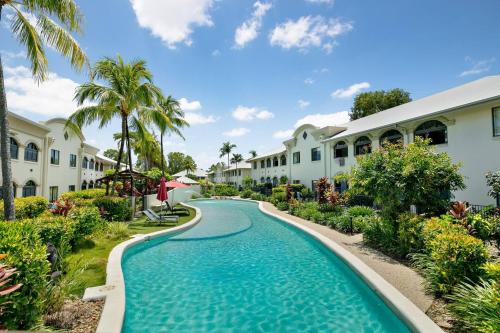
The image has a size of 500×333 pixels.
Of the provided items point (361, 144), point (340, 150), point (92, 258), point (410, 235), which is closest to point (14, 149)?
point (92, 258)

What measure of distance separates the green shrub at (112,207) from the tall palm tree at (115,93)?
5.23ft

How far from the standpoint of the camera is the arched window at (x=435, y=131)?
16.5 m

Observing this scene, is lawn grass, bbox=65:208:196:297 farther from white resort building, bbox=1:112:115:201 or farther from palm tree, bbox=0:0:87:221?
white resort building, bbox=1:112:115:201

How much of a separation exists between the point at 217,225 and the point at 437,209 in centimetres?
1217

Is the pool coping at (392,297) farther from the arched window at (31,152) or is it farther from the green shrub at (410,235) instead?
the arched window at (31,152)

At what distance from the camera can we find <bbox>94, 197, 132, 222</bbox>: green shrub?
48.5ft

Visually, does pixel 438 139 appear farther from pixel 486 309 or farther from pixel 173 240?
pixel 173 240

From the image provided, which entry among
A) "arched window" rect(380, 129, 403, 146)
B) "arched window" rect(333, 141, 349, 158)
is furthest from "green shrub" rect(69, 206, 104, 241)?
"arched window" rect(333, 141, 349, 158)

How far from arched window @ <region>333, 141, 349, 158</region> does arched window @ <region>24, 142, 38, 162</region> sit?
2687 cm

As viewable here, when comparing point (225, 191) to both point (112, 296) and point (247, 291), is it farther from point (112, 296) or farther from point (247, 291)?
point (112, 296)

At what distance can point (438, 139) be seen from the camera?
16953 mm

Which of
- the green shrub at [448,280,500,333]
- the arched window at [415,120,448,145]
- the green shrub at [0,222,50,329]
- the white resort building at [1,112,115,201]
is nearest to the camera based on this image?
the green shrub at [0,222,50,329]

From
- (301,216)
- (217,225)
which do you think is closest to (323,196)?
(301,216)

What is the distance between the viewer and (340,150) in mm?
25641
